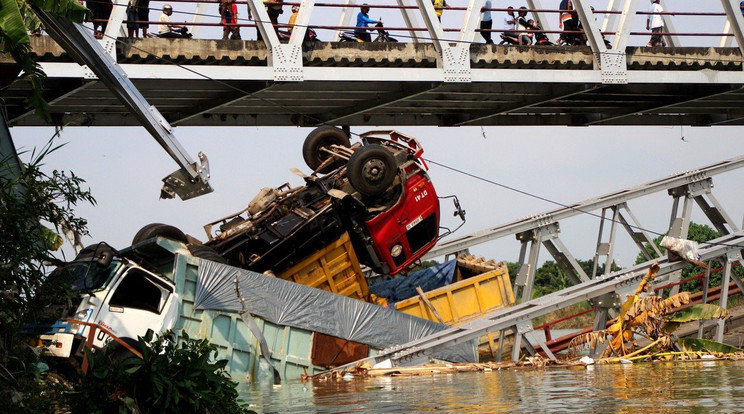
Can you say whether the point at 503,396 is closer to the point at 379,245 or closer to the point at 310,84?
the point at 379,245

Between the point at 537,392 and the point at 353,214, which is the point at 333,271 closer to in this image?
the point at 353,214

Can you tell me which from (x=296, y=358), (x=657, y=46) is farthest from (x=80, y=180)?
(x=657, y=46)

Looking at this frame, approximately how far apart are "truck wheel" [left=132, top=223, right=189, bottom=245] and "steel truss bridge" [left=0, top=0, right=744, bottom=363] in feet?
5.08

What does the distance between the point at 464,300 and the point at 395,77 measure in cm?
458

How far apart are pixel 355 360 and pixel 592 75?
8664 millimetres

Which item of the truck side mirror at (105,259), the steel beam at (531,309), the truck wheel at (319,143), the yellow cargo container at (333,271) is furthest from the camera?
the truck wheel at (319,143)

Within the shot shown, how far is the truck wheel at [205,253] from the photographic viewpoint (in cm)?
1585

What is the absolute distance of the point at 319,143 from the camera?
767 inches

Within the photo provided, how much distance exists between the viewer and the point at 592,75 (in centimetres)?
2162

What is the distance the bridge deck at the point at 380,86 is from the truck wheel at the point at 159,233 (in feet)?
8.87

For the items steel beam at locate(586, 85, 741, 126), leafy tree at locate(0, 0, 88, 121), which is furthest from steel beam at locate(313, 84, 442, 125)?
leafy tree at locate(0, 0, 88, 121)

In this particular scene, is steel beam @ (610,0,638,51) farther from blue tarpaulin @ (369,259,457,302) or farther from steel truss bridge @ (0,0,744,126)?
blue tarpaulin @ (369,259,457,302)

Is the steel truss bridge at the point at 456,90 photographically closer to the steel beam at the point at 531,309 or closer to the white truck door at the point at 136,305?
the steel beam at the point at 531,309

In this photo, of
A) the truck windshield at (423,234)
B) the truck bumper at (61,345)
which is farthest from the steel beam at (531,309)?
the truck bumper at (61,345)
